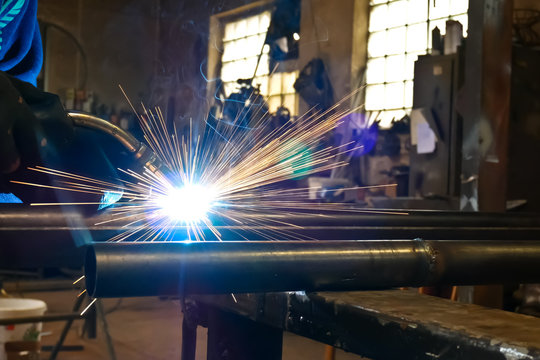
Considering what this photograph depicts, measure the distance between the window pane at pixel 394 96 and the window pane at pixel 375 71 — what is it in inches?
6.8

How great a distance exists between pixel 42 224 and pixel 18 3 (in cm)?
125

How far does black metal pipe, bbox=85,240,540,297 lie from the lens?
0.70 metres

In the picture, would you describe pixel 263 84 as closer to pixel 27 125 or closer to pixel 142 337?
pixel 142 337

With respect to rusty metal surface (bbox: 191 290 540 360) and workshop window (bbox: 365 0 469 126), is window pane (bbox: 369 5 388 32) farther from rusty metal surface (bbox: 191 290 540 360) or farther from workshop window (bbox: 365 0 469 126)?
rusty metal surface (bbox: 191 290 540 360)

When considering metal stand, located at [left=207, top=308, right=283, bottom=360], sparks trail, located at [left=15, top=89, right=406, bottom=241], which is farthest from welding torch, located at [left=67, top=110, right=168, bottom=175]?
metal stand, located at [left=207, top=308, right=283, bottom=360]

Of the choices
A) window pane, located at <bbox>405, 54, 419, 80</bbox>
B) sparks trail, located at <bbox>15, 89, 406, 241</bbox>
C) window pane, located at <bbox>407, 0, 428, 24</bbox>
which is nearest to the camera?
sparks trail, located at <bbox>15, 89, 406, 241</bbox>

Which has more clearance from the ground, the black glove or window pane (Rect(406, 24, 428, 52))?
window pane (Rect(406, 24, 428, 52))

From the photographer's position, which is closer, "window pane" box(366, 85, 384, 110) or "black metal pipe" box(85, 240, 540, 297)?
"black metal pipe" box(85, 240, 540, 297)

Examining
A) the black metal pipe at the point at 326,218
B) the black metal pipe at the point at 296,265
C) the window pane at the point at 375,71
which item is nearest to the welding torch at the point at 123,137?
the black metal pipe at the point at 326,218

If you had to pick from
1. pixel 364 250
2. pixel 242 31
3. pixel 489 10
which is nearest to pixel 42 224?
pixel 364 250

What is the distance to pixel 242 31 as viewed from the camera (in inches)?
344

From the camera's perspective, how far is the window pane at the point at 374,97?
6879mm

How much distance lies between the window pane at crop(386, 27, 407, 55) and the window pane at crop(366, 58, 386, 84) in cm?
15

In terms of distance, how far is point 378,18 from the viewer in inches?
275
